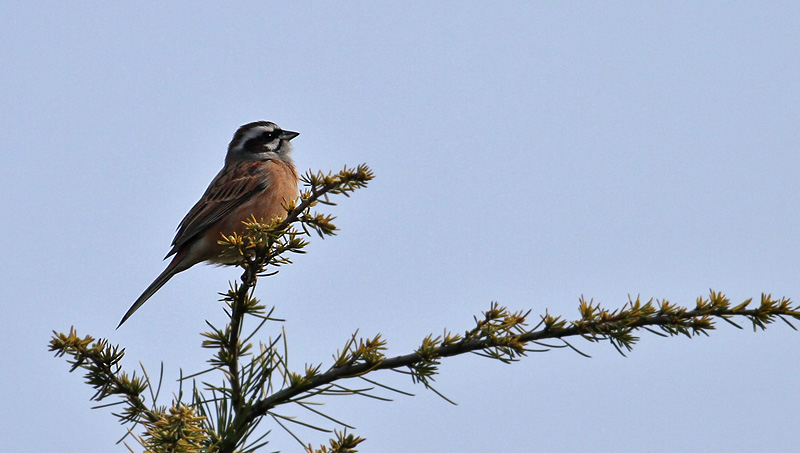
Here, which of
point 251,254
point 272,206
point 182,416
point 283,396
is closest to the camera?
point 182,416

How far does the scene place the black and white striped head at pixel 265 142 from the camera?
9086 millimetres

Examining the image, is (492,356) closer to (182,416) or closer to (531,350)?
(531,350)

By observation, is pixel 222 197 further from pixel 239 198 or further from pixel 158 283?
pixel 158 283

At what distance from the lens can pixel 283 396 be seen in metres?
3.27

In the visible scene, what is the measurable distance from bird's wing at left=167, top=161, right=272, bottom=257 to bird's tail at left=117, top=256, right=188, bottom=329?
0.99 feet

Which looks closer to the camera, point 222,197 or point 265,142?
point 222,197

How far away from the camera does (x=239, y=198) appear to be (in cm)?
805

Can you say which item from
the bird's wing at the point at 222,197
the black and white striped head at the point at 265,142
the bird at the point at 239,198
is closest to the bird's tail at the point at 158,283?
the bird at the point at 239,198

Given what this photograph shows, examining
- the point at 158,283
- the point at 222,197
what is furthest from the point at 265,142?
the point at 158,283

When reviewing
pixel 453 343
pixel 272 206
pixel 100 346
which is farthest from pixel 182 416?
pixel 272 206

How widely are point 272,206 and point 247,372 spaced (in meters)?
4.61

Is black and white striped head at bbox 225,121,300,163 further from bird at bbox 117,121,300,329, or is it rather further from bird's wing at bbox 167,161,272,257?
bird's wing at bbox 167,161,272,257

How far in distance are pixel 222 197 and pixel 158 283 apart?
1486 mm

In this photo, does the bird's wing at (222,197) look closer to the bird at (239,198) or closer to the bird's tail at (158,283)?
the bird at (239,198)
